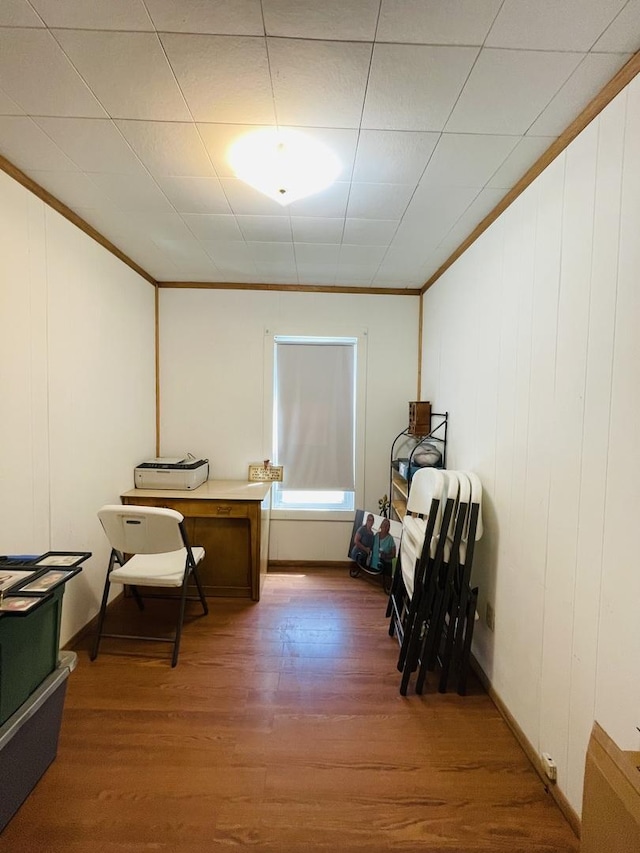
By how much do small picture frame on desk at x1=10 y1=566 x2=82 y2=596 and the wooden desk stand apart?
1.36 meters

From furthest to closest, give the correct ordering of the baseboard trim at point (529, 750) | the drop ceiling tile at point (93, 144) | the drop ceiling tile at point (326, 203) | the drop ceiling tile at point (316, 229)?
the drop ceiling tile at point (316, 229) < the drop ceiling tile at point (326, 203) < the drop ceiling tile at point (93, 144) < the baseboard trim at point (529, 750)

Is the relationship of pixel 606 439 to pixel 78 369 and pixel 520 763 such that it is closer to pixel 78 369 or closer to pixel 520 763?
pixel 520 763

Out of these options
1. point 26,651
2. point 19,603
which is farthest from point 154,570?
point 19,603

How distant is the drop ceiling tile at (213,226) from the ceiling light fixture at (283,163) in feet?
1.46

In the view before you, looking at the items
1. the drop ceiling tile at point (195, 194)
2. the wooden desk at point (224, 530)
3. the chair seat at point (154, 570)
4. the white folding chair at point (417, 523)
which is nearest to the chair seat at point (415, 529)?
the white folding chair at point (417, 523)

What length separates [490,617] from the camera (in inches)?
79.8

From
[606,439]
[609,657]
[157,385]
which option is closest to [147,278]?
[157,385]

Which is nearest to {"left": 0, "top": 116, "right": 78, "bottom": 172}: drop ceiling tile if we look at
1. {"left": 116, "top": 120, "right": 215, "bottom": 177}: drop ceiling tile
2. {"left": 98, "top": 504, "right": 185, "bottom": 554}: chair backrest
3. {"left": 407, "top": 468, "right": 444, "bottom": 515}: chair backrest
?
{"left": 116, "top": 120, "right": 215, "bottom": 177}: drop ceiling tile

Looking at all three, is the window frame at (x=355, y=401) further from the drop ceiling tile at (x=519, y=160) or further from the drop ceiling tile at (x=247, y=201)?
the drop ceiling tile at (x=519, y=160)

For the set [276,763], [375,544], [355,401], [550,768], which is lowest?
[276,763]

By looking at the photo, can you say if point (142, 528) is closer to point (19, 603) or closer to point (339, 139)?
point (19, 603)

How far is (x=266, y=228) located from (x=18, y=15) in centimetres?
139

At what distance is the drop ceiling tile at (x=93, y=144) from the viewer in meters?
1.49

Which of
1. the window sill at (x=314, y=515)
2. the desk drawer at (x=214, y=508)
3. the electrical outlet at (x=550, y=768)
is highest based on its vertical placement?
the desk drawer at (x=214, y=508)
